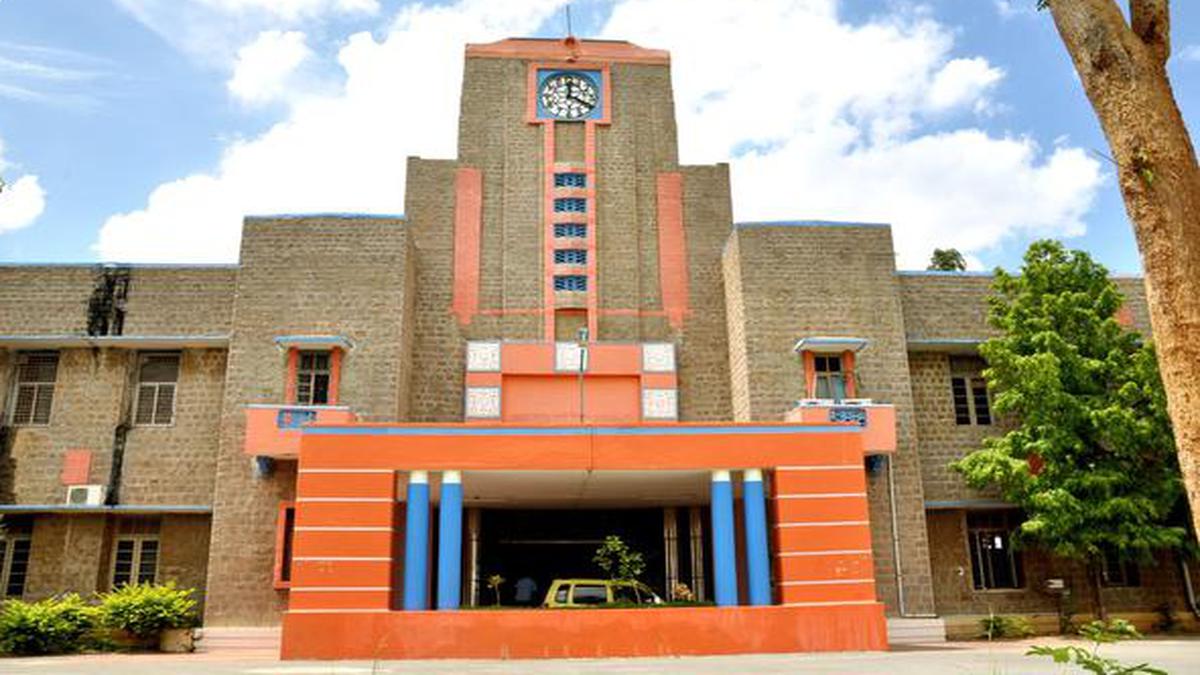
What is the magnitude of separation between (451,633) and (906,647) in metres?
8.55

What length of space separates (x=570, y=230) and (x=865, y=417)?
8.62 m

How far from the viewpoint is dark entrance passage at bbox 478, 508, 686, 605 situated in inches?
851

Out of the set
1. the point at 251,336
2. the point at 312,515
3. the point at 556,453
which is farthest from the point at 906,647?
the point at 251,336

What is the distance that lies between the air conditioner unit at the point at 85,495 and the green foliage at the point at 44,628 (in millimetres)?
3137

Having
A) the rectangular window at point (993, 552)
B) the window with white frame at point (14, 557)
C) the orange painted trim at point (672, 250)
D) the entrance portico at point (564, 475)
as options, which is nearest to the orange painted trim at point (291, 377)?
the entrance portico at point (564, 475)

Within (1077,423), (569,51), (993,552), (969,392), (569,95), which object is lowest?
(993,552)

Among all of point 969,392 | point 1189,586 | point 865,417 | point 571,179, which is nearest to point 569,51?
point 571,179

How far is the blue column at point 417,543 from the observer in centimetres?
1546

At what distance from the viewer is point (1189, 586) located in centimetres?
2055

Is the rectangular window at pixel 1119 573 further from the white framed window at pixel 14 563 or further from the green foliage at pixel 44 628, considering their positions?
the white framed window at pixel 14 563

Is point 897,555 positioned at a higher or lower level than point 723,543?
lower

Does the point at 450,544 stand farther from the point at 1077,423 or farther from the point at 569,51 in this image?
the point at 569,51

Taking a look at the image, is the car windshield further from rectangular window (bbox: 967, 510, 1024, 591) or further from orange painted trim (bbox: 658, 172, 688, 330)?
rectangular window (bbox: 967, 510, 1024, 591)

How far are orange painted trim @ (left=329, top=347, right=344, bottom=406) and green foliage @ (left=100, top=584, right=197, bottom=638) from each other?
4.77m
